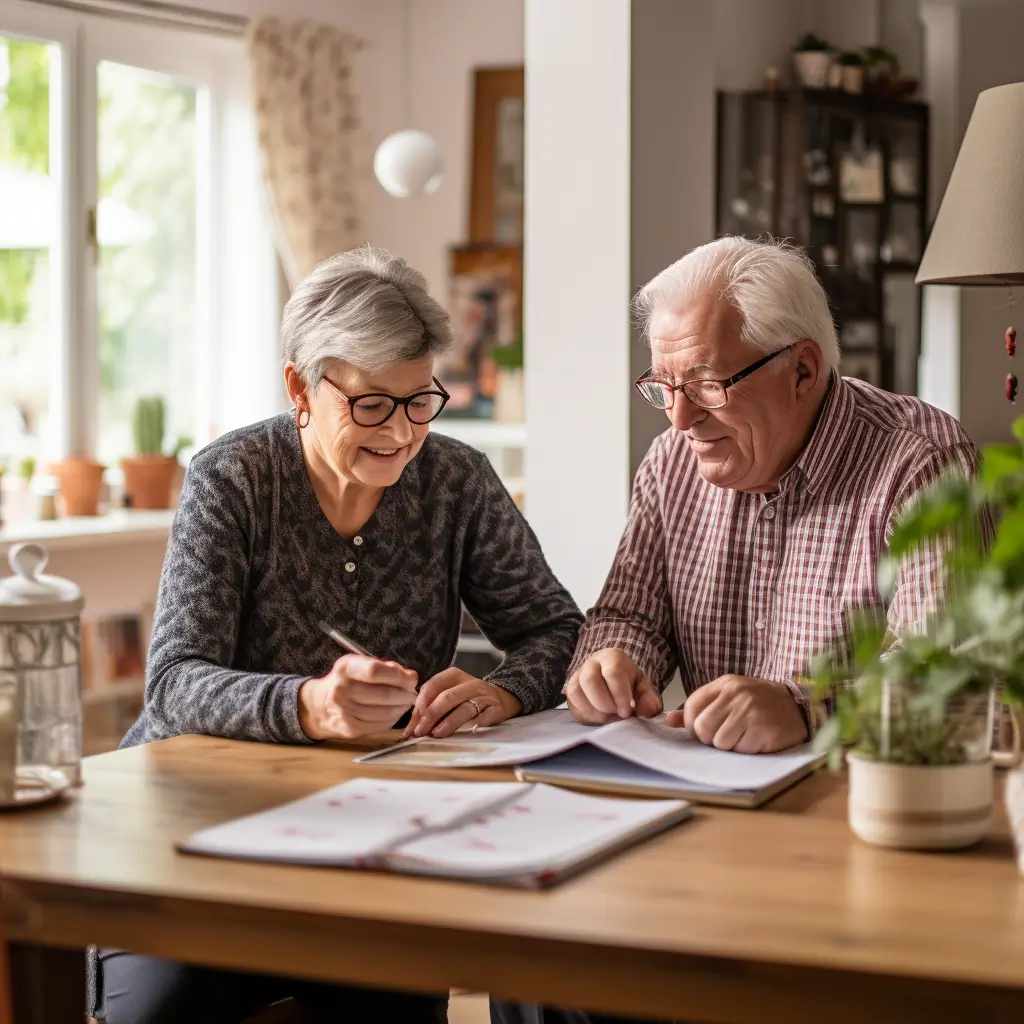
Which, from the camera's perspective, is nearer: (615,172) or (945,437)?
(945,437)

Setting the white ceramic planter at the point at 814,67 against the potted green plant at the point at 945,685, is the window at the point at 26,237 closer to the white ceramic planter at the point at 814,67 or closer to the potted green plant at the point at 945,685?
the white ceramic planter at the point at 814,67

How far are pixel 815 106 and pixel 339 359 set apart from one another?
4085 mm

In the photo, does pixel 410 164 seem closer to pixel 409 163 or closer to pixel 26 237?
pixel 409 163

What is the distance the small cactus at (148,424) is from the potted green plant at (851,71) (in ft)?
9.05

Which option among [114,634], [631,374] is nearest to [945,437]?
[631,374]

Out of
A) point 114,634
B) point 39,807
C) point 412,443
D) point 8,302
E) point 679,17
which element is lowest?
point 114,634

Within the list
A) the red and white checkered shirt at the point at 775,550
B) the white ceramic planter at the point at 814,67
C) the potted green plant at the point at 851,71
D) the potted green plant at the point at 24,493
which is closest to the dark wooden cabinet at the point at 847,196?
the potted green plant at the point at 851,71

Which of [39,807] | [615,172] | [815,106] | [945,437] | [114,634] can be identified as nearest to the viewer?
[39,807]

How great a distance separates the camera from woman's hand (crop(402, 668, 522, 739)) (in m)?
1.79

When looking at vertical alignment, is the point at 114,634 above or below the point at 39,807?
below

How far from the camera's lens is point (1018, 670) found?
1135 millimetres

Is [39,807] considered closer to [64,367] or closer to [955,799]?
[955,799]

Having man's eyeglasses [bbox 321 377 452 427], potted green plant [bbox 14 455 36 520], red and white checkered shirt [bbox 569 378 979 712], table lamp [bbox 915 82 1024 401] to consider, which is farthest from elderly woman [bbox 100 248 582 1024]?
potted green plant [bbox 14 455 36 520]

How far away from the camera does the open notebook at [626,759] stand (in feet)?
4.84
